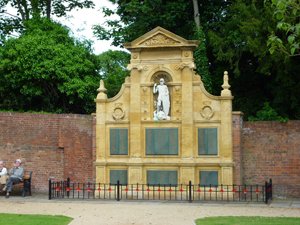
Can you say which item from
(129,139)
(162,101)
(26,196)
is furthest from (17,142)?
(162,101)

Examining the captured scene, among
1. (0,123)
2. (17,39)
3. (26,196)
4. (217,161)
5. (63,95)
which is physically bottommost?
(26,196)

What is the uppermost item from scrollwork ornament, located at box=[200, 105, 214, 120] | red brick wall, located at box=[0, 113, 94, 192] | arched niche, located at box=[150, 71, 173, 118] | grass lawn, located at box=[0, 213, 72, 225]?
arched niche, located at box=[150, 71, 173, 118]

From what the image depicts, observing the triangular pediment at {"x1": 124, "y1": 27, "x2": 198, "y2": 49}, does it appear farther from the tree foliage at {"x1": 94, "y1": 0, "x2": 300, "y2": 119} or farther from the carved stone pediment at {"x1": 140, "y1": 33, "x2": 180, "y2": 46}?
the tree foliage at {"x1": 94, "y1": 0, "x2": 300, "y2": 119}

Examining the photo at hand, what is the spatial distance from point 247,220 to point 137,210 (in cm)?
380

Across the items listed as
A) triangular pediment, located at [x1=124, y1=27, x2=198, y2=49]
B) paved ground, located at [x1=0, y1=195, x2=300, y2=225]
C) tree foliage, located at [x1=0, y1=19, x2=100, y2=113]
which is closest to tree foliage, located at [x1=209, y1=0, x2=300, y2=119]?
triangular pediment, located at [x1=124, y1=27, x2=198, y2=49]

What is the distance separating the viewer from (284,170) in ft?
70.2

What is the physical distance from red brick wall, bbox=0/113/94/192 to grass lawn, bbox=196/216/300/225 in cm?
Result: 891

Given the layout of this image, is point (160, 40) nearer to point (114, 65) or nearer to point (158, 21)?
point (158, 21)

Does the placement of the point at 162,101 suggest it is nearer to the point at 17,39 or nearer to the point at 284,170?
the point at 284,170

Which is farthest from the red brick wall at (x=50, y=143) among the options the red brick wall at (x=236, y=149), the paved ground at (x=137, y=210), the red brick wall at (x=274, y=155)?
the red brick wall at (x=274, y=155)

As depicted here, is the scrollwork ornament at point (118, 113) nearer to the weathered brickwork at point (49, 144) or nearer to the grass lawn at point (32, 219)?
the weathered brickwork at point (49, 144)

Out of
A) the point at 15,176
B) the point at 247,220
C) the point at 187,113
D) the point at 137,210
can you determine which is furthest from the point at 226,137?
the point at 15,176

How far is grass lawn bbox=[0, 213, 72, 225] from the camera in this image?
556 inches

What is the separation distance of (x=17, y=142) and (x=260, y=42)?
10.6 m
